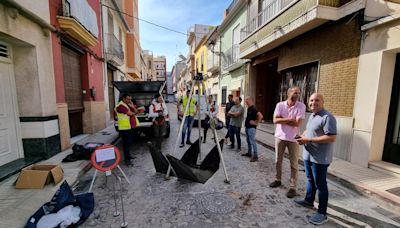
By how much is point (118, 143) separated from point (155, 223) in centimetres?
506

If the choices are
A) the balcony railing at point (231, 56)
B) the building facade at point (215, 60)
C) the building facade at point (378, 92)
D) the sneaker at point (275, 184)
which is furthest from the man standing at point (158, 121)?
the building facade at point (215, 60)

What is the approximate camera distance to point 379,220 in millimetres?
2641

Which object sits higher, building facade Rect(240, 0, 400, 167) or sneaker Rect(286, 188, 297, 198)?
building facade Rect(240, 0, 400, 167)

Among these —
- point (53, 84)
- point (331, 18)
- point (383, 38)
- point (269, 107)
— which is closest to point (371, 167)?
point (383, 38)

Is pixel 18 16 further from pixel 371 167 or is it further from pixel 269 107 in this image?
pixel 269 107

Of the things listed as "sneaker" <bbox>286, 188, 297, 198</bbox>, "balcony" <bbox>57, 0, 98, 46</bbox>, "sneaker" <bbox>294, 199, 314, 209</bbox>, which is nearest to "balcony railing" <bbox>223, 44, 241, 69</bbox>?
"balcony" <bbox>57, 0, 98, 46</bbox>

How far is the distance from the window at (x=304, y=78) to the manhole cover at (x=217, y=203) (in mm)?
4883

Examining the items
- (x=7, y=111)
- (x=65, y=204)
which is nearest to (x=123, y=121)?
(x=65, y=204)

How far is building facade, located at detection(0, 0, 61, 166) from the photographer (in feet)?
13.0

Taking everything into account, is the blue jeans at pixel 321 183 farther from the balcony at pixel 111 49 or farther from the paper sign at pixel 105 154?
the balcony at pixel 111 49

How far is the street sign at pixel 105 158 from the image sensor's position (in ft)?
8.17

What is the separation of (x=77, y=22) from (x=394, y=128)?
860 cm

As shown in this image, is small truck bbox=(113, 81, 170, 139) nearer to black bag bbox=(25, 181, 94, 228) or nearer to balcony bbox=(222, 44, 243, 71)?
black bag bbox=(25, 181, 94, 228)

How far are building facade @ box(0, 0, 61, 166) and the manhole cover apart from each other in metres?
4.13
